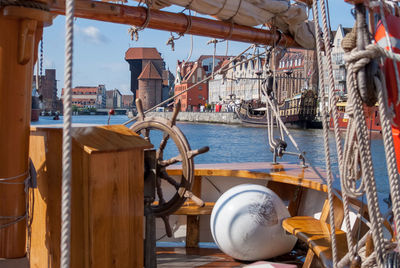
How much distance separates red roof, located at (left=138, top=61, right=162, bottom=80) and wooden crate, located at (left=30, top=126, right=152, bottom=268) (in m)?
69.2

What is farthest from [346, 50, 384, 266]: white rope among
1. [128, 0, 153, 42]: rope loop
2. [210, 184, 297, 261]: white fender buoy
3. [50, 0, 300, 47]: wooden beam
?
[128, 0, 153, 42]: rope loop

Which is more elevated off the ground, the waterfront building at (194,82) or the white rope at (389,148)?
the waterfront building at (194,82)

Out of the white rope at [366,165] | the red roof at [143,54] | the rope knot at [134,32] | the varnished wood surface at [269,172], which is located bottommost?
the varnished wood surface at [269,172]

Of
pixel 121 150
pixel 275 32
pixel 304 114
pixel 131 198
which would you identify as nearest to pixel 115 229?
pixel 131 198

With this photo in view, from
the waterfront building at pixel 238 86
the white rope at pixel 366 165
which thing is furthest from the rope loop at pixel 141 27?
the waterfront building at pixel 238 86

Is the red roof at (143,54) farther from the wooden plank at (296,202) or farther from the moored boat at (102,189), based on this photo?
the moored boat at (102,189)

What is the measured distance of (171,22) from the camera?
397 centimetres

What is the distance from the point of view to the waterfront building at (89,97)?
101 metres

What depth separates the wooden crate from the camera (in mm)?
1877

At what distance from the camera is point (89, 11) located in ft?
10.9

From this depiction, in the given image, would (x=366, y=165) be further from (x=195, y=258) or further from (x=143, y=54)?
(x=143, y=54)

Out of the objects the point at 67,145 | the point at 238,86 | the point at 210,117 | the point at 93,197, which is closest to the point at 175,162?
the point at 93,197

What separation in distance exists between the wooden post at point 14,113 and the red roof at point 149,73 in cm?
6930

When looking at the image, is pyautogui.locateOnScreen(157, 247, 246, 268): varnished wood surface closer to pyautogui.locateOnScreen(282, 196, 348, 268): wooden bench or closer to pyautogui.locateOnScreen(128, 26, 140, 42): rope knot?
pyautogui.locateOnScreen(282, 196, 348, 268): wooden bench
